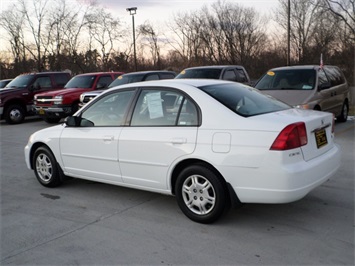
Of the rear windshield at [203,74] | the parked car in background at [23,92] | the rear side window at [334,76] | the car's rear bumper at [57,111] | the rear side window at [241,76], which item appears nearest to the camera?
the rear side window at [334,76]

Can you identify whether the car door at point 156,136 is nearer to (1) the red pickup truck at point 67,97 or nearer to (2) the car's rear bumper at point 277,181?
(2) the car's rear bumper at point 277,181

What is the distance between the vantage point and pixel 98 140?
15.6 ft

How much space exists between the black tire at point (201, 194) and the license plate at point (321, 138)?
1104mm

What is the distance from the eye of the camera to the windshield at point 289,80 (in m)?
9.04

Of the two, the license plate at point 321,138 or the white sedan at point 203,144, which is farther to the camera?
the license plate at point 321,138

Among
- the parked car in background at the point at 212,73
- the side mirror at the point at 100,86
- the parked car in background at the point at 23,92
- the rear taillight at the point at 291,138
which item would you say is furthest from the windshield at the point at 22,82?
the rear taillight at the point at 291,138

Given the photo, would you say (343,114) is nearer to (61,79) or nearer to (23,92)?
(61,79)

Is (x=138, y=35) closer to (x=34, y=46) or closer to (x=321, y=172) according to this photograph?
(x=34, y=46)

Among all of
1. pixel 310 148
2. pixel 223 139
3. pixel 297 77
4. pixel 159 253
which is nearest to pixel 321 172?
pixel 310 148

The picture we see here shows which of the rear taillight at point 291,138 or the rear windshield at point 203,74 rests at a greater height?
the rear windshield at point 203,74

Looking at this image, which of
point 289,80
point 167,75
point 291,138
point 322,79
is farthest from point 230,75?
point 291,138

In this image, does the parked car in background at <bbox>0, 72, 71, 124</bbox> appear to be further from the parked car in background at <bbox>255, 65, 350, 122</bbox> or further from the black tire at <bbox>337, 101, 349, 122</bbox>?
the black tire at <bbox>337, 101, 349, 122</bbox>

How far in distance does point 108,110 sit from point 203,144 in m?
1.61

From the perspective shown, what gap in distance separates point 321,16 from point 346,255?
35.4 meters
